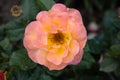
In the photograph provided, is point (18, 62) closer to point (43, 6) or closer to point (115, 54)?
point (43, 6)

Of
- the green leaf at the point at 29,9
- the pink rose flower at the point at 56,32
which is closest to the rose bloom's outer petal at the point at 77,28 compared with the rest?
the pink rose flower at the point at 56,32

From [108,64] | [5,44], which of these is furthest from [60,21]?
[108,64]

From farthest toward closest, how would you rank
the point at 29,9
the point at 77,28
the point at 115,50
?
the point at 115,50, the point at 29,9, the point at 77,28

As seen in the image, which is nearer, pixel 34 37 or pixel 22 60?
pixel 34 37

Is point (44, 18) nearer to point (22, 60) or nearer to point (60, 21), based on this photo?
point (60, 21)

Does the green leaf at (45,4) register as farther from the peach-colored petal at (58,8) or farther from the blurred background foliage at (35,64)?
the peach-colored petal at (58,8)

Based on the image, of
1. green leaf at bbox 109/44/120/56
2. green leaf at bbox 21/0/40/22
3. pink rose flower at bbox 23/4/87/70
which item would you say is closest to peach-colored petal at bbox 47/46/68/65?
pink rose flower at bbox 23/4/87/70

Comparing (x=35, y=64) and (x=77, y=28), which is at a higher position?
(x=77, y=28)
